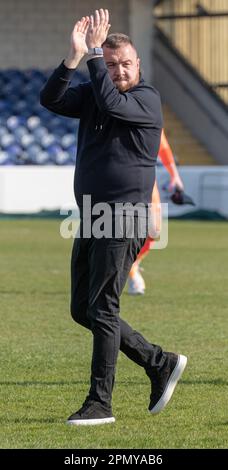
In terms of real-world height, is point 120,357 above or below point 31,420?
below

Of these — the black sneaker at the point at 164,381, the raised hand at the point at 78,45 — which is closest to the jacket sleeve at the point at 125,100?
the raised hand at the point at 78,45

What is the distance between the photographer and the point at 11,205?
26688 millimetres

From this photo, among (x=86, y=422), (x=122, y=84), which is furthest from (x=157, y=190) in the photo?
(x=86, y=422)

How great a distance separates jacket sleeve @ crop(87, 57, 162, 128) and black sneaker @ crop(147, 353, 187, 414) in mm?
1382

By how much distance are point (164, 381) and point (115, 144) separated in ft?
4.66

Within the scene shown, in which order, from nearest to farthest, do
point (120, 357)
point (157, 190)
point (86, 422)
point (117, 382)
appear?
1. point (86, 422)
2. point (117, 382)
3. point (120, 357)
4. point (157, 190)

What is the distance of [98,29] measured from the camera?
631cm

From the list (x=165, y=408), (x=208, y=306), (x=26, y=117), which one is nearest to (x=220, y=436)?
(x=165, y=408)

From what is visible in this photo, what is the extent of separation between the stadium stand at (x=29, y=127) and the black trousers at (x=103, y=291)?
23.0m

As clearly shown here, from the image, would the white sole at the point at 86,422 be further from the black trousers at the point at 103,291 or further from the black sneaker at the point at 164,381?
the black sneaker at the point at 164,381

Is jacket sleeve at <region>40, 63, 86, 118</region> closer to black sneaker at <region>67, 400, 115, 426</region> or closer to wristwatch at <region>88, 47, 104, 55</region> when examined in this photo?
wristwatch at <region>88, 47, 104, 55</region>

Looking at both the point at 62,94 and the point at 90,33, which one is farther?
the point at 62,94

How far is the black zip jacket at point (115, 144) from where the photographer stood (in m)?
6.46

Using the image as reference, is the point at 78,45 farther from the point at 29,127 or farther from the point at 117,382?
the point at 29,127
